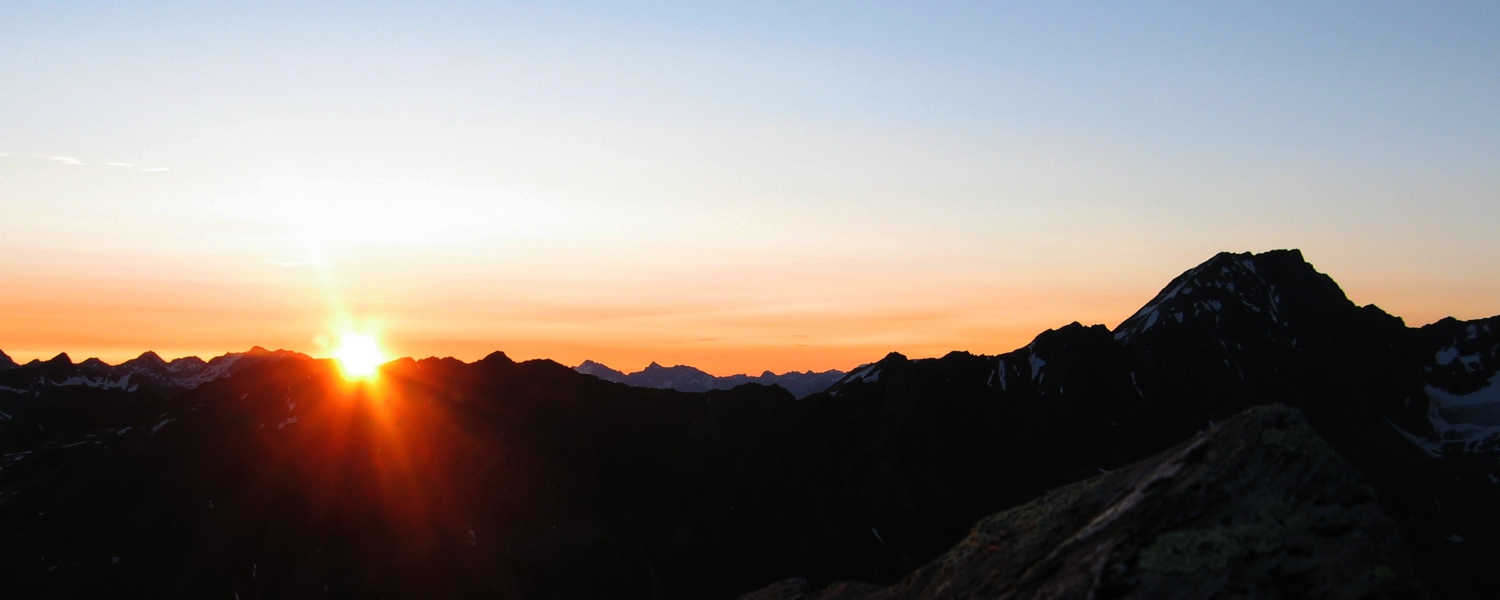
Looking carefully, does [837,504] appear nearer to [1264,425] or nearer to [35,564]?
[35,564]

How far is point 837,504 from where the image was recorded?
637 feet

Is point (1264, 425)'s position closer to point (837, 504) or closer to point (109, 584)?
point (837, 504)

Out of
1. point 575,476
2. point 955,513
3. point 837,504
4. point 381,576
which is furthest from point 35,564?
point 955,513

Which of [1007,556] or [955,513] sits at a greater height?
[1007,556]

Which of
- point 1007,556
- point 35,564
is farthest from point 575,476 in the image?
point 1007,556

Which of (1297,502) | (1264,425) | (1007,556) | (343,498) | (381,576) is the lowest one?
(381,576)

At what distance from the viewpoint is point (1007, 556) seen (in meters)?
15.2

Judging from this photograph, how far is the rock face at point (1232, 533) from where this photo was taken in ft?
38.6

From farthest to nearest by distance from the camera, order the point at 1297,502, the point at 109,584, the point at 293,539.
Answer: the point at 293,539 → the point at 109,584 → the point at 1297,502

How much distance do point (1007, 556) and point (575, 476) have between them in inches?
7466

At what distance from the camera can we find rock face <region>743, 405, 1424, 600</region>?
11758 millimetres

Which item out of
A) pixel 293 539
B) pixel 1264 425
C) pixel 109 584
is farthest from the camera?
pixel 293 539

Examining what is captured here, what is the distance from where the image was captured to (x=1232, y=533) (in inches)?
482

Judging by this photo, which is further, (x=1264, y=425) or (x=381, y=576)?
(x=381, y=576)
